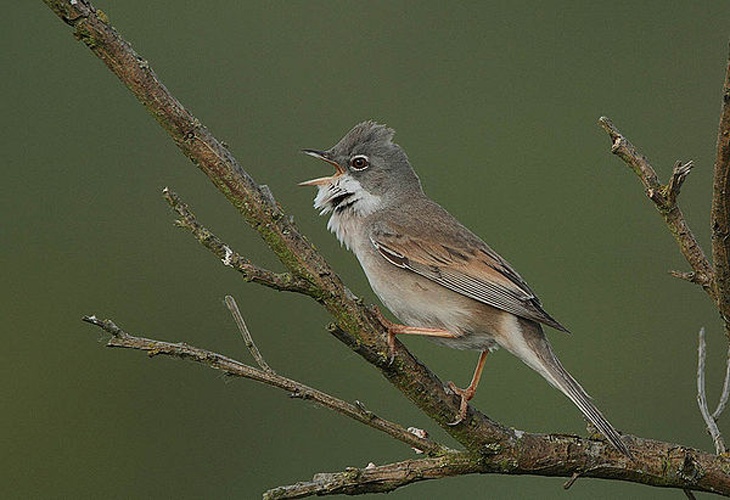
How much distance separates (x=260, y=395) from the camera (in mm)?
7113

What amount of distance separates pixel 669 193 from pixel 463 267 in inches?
48.5

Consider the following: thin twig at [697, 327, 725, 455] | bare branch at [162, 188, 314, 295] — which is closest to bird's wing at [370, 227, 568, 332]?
thin twig at [697, 327, 725, 455]

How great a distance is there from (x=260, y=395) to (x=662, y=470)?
4180 millimetres

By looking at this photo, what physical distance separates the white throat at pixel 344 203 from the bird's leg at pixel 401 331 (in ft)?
2.44

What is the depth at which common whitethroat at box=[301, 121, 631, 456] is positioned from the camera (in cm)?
402

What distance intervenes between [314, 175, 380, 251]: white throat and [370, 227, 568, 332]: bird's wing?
0.64ft

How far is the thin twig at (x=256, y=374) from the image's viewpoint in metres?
2.95

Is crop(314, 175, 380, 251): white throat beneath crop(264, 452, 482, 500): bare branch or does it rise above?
above

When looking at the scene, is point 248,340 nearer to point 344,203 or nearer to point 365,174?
point 344,203

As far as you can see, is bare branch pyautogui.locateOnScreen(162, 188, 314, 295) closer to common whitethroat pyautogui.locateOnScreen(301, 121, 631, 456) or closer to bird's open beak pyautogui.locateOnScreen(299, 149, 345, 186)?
common whitethroat pyautogui.locateOnScreen(301, 121, 631, 456)

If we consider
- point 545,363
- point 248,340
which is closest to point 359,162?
point 545,363

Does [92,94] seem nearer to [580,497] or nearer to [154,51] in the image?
[154,51]

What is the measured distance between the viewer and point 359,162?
4844 mm

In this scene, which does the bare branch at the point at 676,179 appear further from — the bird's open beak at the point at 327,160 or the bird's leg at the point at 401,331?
the bird's open beak at the point at 327,160
